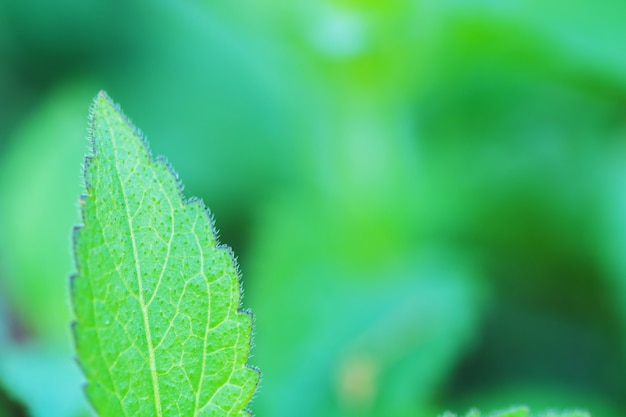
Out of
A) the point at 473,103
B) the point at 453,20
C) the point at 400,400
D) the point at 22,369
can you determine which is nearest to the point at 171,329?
the point at 22,369

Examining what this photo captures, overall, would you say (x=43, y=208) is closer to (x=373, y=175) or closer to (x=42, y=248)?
(x=42, y=248)

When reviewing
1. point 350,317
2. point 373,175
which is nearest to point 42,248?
point 350,317

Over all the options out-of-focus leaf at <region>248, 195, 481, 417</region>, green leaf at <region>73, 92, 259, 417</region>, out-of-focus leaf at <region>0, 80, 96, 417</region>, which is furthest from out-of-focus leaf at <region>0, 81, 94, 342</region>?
green leaf at <region>73, 92, 259, 417</region>

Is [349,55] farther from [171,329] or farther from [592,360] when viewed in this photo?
[171,329]

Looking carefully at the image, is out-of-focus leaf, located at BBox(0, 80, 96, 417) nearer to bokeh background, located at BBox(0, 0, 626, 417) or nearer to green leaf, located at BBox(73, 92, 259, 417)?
bokeh background, located at BBox(0, 0, 626, 417)

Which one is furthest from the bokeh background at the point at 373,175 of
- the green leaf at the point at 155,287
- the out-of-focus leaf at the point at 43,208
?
the green leaf at the point at 155,287

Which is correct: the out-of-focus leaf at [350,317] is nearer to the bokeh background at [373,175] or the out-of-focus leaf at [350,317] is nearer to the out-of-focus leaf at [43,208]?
the bokeh background at [373,175]
